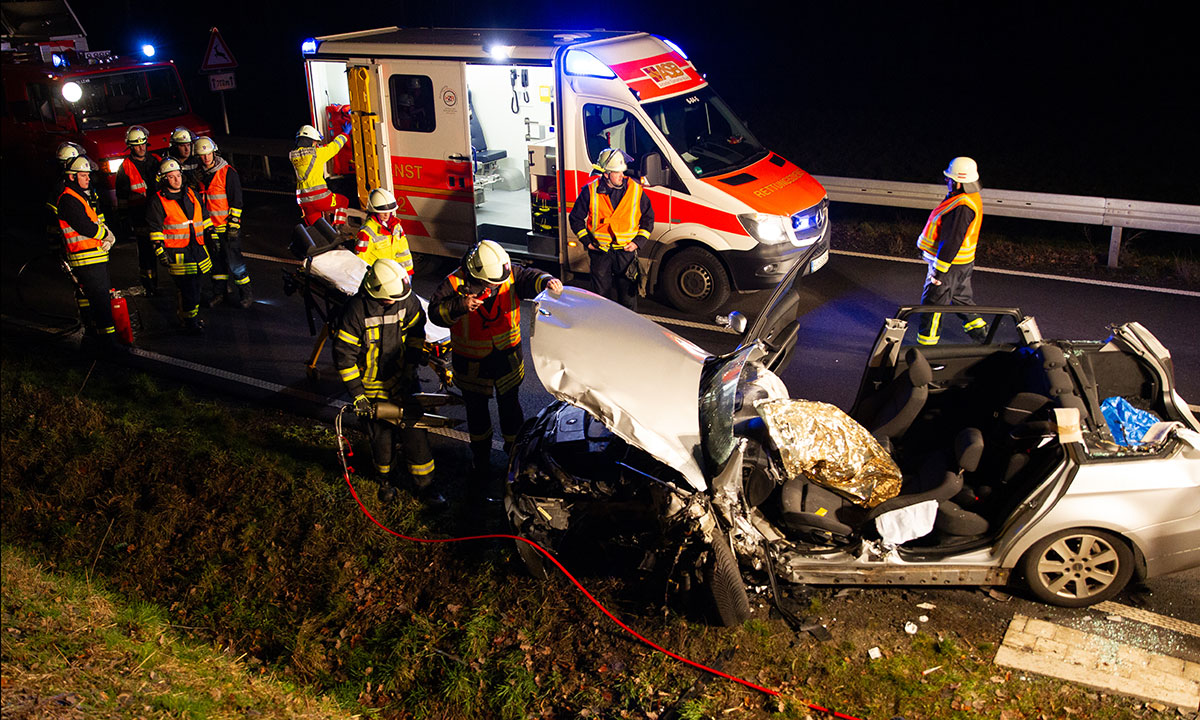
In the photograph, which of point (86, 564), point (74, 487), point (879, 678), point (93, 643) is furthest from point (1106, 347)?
point (74, 487)

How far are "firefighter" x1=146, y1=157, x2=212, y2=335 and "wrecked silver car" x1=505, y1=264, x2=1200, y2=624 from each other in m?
5.03

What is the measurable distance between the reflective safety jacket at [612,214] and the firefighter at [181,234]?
146 inches

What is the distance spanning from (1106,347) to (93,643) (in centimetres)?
575

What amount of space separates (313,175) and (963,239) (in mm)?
6639

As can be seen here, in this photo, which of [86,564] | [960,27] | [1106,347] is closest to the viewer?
[1106,347]

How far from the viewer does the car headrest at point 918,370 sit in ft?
17.3

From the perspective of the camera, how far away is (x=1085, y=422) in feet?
15.5

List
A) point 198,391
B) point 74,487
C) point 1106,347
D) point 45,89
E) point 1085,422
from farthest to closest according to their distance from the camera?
point 45,89
point 198,391
point 74,487
point 1106,347
point 1085,422

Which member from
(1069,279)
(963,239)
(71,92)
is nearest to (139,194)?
(71,92)

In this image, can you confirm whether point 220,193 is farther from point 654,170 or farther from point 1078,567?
point 1078,567

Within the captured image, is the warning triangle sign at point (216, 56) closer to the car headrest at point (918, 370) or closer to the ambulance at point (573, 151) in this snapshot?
the ambulance at point (573, 151)

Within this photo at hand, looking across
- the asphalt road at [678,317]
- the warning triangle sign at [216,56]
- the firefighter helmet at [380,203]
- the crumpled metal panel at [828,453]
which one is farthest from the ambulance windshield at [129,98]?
the crumpled metal panel at [828,453]

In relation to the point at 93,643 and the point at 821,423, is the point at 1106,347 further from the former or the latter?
the point at 93,643

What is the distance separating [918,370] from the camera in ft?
17.4
